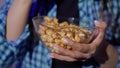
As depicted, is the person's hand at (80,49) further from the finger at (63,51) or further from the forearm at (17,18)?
the forearm at (17,18)

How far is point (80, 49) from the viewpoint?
0.74m

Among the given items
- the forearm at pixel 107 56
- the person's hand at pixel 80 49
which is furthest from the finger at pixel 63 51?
the forearm at pixel 107 56

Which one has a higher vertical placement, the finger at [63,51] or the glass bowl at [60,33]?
the glass bowl at [60,33]

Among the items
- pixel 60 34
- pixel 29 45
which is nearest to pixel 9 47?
pixel 29 45

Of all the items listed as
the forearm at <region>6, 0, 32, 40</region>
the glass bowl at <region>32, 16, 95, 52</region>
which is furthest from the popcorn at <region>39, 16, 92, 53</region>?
the forearm at <region>6, 0, 32, 40</region>

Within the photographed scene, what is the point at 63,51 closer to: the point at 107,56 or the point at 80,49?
the point at 80,49

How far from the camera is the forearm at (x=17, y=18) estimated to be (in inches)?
33.9

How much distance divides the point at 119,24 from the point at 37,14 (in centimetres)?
24

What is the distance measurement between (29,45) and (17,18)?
0.28 ft

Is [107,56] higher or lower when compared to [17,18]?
lower

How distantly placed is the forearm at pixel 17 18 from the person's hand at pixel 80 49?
16cm

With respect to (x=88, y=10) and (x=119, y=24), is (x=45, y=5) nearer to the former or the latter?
(x=88, y=10)

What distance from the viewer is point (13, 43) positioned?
2.85ft

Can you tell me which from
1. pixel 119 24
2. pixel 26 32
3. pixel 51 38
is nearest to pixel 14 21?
pixel 26 32
